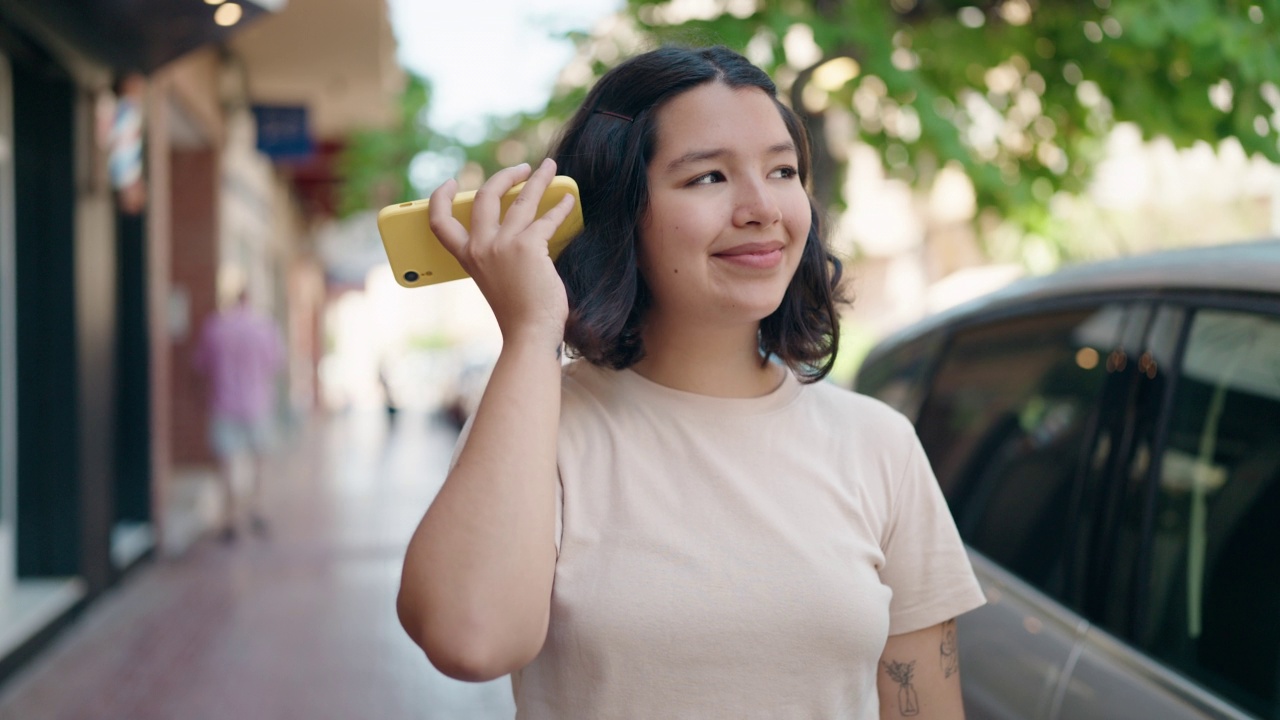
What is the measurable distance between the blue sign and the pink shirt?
13.2 feet

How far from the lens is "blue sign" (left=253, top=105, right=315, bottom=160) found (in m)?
12.5

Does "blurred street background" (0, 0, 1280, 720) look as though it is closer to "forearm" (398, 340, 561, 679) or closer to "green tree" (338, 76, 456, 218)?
"forearm" (398, 340, 561, 679)

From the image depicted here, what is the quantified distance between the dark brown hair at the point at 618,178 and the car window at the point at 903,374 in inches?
58.9

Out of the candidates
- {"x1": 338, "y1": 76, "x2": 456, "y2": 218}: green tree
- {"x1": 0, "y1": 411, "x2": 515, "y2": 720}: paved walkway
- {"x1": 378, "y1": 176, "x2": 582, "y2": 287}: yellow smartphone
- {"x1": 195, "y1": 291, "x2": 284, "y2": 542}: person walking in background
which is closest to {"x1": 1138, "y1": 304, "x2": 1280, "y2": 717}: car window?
{"x1": 378, "y1": 176, "x2": 582, "y2": 287}: yellow smartphone

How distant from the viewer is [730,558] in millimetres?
1595

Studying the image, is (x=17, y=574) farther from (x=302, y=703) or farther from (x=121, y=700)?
(x=302, y=703)

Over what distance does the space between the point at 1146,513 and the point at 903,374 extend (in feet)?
4.28

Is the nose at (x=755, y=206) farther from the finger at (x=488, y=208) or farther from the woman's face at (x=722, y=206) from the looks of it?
the finger at (x=488, y=208)

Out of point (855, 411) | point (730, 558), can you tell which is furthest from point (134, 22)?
point (730, 558)

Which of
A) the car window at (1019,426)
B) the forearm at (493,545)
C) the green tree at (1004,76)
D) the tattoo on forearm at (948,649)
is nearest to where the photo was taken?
the forearm at (493,545)

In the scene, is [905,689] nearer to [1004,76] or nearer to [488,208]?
[488,208]

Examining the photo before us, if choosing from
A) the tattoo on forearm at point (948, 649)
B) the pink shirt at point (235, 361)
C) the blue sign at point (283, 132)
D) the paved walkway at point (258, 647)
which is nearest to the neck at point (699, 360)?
the tattoo on forearm at point (948, 649)

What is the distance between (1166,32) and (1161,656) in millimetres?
3876

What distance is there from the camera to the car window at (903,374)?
10.6 ft
